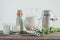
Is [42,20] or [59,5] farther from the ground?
[59,5]

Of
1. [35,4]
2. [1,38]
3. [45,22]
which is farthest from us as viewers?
[35,4]

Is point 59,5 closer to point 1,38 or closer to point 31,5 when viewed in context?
point 31,5

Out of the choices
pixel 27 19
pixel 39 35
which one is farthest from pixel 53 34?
pixel 27 19

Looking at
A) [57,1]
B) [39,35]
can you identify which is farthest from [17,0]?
[39,35]

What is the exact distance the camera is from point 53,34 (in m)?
1.04

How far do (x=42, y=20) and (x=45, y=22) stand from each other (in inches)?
Result: 1.2

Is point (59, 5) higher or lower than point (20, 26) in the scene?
higher

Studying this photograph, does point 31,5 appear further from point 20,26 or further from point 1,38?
point 1,38

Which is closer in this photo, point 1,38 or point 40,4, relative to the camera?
point 1,38

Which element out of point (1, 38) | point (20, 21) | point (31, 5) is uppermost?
point (31, 5)

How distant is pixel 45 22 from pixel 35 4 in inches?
19.8

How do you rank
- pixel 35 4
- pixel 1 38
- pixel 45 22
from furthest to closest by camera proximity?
pixel 35 4
pixel 45 22
pixel 1 38

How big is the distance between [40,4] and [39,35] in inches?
26.8

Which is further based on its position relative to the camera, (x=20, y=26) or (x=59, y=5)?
(x=59, y=5)
